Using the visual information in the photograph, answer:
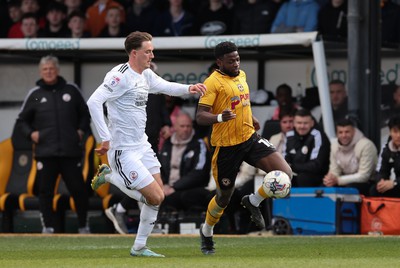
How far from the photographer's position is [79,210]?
54.4 ft

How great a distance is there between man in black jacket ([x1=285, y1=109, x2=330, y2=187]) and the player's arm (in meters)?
4.13

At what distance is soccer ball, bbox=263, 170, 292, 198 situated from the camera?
1123 centimetres

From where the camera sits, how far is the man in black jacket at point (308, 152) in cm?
1555

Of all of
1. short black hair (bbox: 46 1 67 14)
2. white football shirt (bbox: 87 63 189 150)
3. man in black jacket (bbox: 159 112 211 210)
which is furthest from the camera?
short black hair (bbox: 46 1 67 14)

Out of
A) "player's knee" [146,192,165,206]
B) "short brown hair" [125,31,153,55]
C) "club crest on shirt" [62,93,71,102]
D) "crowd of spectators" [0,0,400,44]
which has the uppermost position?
"crowd of spectators" [0,0,400,44]

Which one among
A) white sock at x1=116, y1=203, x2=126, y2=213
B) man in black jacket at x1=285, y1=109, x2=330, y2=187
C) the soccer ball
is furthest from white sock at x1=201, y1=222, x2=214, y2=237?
white sock at x1=116, y1=203, x2=126, y2=213

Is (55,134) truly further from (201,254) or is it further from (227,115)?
(227,115)

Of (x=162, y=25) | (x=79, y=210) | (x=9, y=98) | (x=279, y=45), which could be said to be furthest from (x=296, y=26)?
(x=9, y=98)

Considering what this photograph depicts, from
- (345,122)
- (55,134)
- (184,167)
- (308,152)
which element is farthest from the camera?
(184,167)

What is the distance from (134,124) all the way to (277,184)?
1.38 m

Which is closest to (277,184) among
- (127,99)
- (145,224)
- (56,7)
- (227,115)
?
(227,115)

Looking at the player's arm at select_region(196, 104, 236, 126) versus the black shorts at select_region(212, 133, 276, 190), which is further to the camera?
the black shorts at select_region(212, 133, 276, 190)

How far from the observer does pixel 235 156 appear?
461 inches

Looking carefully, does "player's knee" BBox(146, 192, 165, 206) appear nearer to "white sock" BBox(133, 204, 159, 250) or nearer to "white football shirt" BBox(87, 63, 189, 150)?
"white sock" BBox(133, 204, 159, 250)
